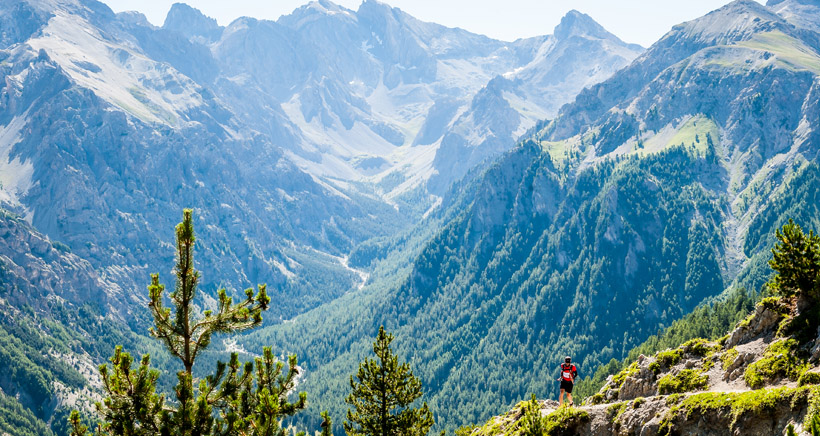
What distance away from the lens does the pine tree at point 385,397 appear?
44.0 meters

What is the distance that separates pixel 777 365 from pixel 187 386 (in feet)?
105

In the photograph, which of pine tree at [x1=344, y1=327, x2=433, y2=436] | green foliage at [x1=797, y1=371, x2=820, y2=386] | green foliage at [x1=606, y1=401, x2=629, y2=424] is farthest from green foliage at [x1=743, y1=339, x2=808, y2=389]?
pine tree at [x1=344, y1=327, x2=433, y2=436]

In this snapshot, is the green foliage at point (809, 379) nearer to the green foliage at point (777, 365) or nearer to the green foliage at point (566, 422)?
the green foliage at point (777, 365)

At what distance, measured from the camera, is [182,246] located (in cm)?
2098

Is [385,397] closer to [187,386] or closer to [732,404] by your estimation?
[732,404]

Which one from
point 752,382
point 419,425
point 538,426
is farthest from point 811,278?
point 419,425

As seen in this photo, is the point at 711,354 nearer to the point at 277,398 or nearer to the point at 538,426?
the point at 538,426

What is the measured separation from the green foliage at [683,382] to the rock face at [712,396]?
0.26 ft

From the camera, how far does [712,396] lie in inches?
1206

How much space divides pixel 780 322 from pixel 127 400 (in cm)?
3891

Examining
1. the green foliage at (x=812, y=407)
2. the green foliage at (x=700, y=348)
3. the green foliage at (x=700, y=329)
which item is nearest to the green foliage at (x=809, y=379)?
the green foliage at (x=812, y=407)

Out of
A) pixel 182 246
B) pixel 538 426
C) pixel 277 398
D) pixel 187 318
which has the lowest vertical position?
pixel 538 426

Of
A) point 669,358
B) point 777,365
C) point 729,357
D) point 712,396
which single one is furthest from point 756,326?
point 712,396

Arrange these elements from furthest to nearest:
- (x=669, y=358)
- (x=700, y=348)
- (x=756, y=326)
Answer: (x=669, y=358) < (x=700, y=348) < (x=756, y=326)
